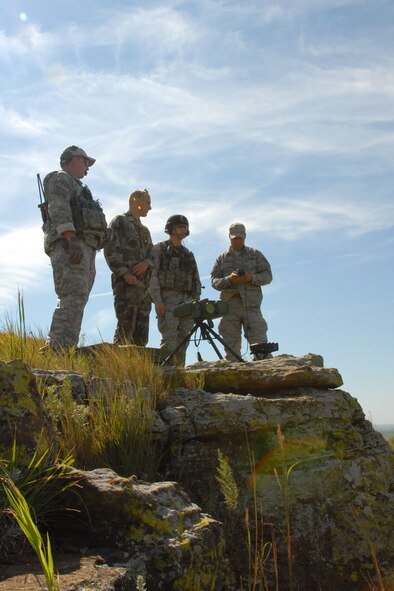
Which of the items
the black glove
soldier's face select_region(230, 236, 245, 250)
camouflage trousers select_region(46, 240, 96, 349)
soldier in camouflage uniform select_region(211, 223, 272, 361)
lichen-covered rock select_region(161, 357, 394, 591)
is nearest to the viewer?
lichen-covered rock select_region(161, 357, 394, 591)

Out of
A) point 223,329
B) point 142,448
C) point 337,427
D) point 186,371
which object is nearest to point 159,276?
point 223,329

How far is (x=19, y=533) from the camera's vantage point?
6.85 feet

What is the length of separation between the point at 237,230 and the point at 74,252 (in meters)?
3.31

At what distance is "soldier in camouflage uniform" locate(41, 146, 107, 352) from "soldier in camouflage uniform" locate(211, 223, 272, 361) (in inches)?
104

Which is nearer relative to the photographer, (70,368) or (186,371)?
(70,368)

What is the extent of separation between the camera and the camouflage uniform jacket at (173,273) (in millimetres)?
7914

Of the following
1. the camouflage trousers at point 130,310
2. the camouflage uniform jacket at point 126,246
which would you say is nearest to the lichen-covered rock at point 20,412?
the camouflage trousers at point 130,310

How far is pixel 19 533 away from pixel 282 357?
3983mm

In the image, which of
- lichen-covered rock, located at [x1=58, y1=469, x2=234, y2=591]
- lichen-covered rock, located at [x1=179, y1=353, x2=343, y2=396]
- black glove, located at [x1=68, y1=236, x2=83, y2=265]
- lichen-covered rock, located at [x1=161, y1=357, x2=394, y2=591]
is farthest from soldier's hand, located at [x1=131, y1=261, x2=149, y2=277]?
lichen-covered rock, located at [x1=58, y1=469, x2=234, y2=591]

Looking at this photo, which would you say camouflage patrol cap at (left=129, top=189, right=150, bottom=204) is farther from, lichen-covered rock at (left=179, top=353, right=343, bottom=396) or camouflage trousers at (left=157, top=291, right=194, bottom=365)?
lichen-covered rock at (left=179, top=353, right=343, bottom=396)

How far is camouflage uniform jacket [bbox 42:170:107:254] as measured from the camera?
5898 millimetres

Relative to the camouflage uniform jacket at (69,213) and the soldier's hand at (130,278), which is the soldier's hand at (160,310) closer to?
the soldier's hand at (130,278)

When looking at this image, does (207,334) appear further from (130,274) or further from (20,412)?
(20,412)

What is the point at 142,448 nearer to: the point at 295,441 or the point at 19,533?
the point at 295,441
